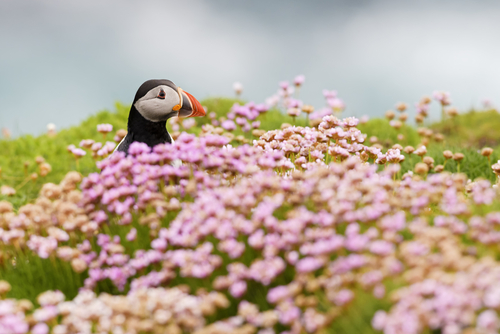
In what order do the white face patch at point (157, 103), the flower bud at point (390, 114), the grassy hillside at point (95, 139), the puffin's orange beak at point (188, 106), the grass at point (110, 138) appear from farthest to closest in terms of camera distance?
the flower bud at point (390, 114) → the grassy hillside at point (95, 139) → the puffin's orange beak at point (188, 106) → the white face patch at point (157, 103) → the grass at point (110, 138)

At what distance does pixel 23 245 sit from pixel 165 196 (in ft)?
4.44

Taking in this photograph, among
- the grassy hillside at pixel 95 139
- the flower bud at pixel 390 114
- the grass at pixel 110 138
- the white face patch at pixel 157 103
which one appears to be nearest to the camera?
the grass at pixel 110 138

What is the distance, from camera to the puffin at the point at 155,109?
5.70 m

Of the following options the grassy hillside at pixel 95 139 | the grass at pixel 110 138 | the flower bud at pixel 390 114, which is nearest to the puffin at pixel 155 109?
the grass at pixel 110 138

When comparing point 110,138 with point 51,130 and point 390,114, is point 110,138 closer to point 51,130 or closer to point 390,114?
point 51,130

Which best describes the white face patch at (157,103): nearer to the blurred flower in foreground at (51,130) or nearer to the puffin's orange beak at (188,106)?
the puffin's orange beak at (188,106)

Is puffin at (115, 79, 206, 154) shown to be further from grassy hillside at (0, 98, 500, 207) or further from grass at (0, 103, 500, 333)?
grassy hillside at (0, 98, 500, 207)

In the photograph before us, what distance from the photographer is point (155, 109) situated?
5703 mm

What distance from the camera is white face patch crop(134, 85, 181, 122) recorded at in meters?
5.68

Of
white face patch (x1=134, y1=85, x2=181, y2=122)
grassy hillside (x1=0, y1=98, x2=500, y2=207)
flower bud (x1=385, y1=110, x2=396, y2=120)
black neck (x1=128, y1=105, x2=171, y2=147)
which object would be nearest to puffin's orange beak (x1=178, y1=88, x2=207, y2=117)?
white face patch (x1=134, y1=85, x2=181, y2=122)

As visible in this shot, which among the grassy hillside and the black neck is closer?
the black neck

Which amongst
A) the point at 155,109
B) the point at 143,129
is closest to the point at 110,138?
the point at 143,129

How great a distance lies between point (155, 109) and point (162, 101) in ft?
0.41

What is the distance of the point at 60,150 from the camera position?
11.4m
